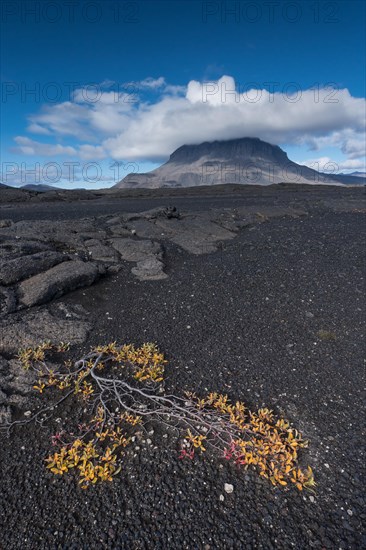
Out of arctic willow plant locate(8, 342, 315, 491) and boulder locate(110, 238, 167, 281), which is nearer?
arctic willow plant locate(8, 342, 315, 491)

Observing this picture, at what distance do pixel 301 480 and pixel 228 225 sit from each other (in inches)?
440

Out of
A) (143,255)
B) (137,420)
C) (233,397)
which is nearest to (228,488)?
(137,420)

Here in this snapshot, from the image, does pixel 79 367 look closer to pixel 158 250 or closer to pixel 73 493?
pixel 73 493

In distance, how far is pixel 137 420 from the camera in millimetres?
3762

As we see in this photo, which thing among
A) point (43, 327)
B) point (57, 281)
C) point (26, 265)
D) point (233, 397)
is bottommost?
point (233, 397)

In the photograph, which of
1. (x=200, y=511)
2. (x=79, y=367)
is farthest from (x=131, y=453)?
(x=79, y=367)

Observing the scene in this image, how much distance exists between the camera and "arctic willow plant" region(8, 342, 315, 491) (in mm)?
3260

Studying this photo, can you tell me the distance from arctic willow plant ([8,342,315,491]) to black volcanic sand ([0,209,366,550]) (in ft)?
0.44

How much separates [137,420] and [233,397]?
4.31 ft

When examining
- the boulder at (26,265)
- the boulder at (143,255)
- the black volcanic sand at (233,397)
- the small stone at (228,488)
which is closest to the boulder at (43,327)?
the black volcanic sand at (233,397)

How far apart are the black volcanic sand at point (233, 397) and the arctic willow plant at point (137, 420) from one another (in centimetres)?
13

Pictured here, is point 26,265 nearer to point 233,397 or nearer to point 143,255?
point 143,255

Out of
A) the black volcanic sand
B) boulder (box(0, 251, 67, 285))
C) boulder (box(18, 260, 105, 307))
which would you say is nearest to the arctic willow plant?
the black volcanic sand

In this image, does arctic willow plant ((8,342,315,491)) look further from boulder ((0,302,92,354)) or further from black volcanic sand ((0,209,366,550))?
boulder ((0,302,92,354))
